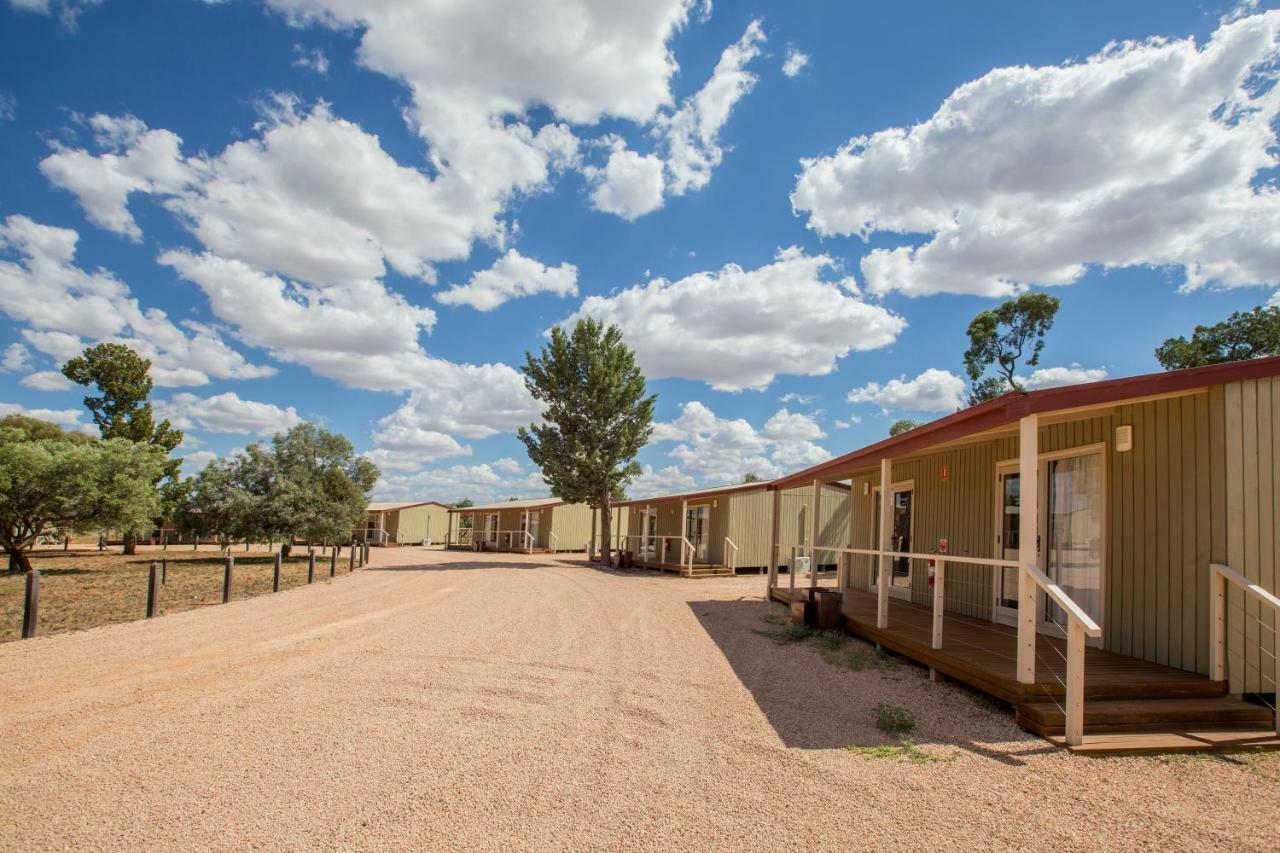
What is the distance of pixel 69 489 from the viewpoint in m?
15.3

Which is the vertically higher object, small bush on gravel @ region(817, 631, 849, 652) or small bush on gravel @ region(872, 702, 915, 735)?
small bush on gravel @ region(872, 702, 915, 735)

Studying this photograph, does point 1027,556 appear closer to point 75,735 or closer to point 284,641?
point 75,735

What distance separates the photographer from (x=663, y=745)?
459 cm

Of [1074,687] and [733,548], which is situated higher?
[1074,687]

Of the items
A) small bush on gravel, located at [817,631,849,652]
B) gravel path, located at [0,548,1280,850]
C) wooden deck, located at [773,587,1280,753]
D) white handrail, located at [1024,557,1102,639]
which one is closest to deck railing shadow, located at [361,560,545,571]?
gravel path, located at [0,548,1280,850]

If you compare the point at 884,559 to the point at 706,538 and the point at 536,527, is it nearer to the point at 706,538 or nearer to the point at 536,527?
the point at 706,538

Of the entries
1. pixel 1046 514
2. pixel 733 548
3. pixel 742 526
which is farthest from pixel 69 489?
pixel 1046 514

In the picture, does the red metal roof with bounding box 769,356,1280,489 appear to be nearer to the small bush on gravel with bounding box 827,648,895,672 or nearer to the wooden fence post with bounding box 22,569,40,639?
the small bush on gravel with bounding box 827,648,895,672

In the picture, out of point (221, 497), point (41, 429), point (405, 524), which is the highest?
point (41, 429)

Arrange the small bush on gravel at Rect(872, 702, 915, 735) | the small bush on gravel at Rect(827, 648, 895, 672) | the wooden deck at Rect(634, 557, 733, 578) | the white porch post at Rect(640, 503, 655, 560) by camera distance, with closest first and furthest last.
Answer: the small bush on gravel at Rect(872, 702, 915, 735), the small bush on gravel at Rect(827, 648, 895, 672), the wooden deck at Rect(634, 557, 733, 578), the white porch post at Rect(640, 503, 655, 560)

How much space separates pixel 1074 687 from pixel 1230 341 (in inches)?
1166

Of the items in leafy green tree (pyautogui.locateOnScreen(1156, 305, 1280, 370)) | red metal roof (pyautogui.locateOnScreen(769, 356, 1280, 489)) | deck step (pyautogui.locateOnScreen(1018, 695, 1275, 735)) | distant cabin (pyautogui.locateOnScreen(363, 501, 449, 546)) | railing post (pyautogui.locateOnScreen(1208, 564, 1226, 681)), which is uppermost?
leafy green tree (pyautogui.locateOnScreen(1156, 305, 1280, 370))

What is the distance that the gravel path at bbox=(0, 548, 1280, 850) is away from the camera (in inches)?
132

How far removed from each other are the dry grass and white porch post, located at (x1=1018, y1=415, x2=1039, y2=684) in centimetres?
1058
